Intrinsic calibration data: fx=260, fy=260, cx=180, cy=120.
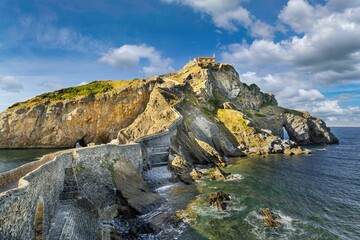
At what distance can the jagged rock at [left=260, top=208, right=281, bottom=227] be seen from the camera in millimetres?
27328

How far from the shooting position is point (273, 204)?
33.6m

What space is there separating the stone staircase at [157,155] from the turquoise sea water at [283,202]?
805cm

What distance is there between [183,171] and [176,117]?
69.7ft

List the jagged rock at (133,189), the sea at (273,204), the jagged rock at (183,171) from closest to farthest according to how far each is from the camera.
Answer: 1. the sea at (273,204)
2. the jagged rock at (133,189)
3. the jagged rock at (183,171)

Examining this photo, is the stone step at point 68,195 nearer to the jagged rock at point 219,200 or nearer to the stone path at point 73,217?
the stone path at point 73,217

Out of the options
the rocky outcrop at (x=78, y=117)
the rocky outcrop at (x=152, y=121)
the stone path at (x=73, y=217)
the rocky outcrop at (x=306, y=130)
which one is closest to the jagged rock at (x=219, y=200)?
the stone path at (x=73, y=217)

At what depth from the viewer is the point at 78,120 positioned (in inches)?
3649

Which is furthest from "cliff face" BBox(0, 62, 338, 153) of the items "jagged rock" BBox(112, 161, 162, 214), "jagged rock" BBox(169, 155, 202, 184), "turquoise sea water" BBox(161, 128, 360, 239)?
"jagged rock" BBox(112, 161, 162, 214)

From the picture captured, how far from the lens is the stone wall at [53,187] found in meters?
12.9

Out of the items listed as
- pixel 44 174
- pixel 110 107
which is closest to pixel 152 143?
pixel 44 174

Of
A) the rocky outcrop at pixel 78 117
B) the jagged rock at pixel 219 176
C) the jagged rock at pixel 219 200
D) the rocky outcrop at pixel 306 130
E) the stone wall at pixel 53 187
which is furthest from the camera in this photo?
the rocky outcrop at pixel 306 130

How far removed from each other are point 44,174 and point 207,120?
59.7 meters

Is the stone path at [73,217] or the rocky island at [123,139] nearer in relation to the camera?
the stone path at [73,217]

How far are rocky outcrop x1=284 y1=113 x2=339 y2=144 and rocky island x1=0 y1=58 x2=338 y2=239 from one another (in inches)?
16.1
